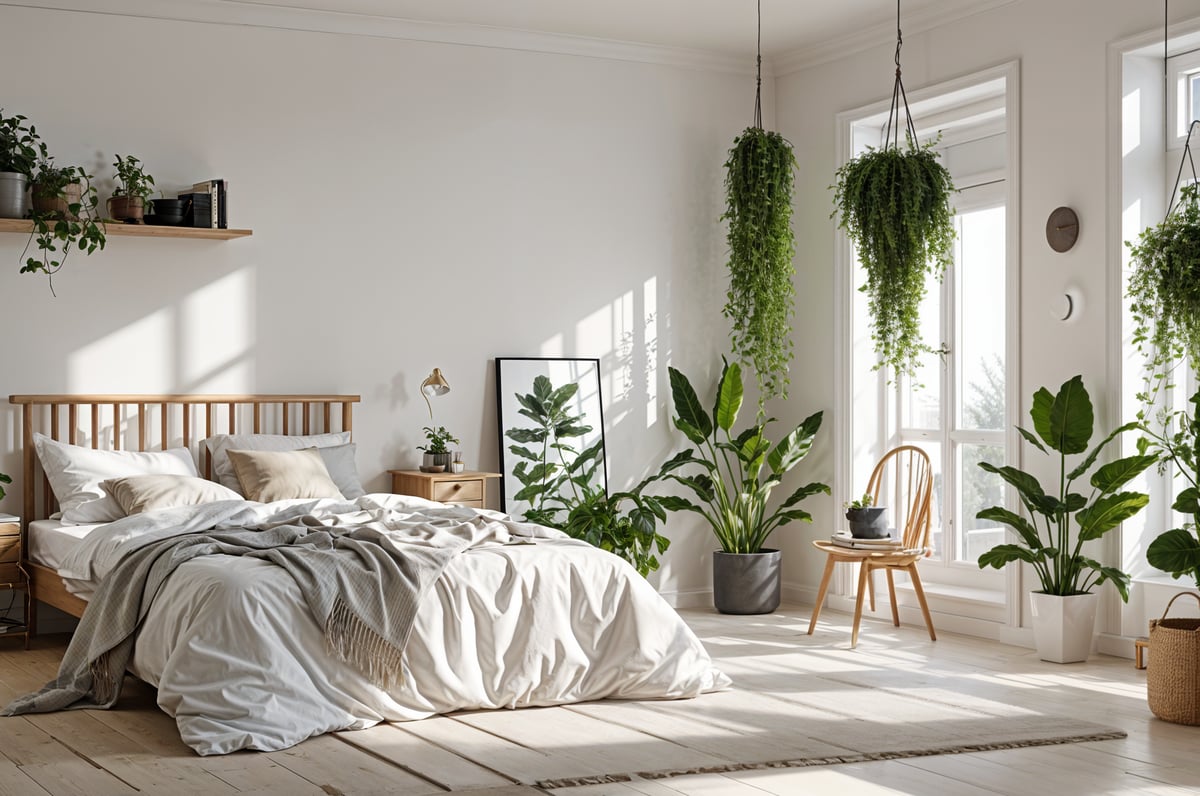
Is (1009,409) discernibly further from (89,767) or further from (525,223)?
(89,767)

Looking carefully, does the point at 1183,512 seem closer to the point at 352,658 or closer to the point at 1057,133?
the point at 1057,133

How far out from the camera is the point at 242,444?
20.1 feet

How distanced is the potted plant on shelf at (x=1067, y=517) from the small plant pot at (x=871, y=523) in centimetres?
54

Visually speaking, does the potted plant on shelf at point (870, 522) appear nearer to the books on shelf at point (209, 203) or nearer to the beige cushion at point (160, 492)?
the beige cushion at point (160, 492)

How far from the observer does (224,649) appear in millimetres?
4086

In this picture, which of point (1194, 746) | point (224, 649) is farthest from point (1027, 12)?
point (224, 649)

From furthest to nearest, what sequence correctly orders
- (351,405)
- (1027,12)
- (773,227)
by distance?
(773,227) < (351,405) < (1027,12)

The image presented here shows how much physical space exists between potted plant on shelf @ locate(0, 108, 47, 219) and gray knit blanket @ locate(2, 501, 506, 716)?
5.87ft

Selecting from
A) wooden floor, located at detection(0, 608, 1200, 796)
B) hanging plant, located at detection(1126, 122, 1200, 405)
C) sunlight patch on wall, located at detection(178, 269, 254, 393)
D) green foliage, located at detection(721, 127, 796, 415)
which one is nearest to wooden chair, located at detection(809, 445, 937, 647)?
green foliage, located at detection(721, 127, 796, 415)

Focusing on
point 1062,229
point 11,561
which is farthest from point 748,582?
point 11,561

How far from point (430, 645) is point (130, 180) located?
2.87 meters

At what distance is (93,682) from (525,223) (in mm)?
3386

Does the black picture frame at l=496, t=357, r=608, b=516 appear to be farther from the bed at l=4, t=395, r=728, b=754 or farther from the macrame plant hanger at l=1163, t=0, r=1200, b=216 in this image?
the macrame plant hanger at l=1163, t=0, r=1200, b=216

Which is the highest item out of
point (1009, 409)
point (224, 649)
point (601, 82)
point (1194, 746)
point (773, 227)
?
point (601, 82)
